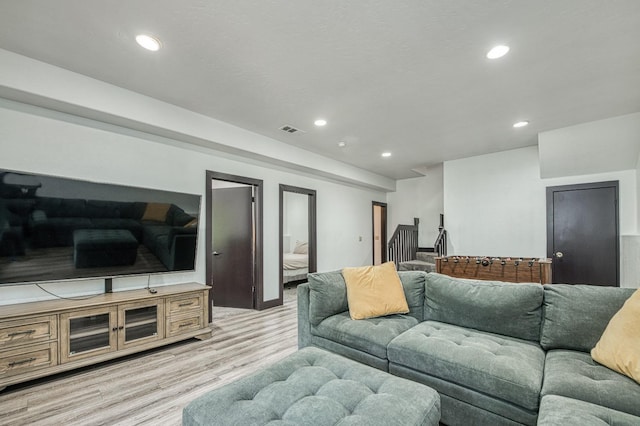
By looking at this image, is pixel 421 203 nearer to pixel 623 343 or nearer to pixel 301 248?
pixel 301 248

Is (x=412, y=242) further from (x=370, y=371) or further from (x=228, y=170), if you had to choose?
(x=370, y=371)

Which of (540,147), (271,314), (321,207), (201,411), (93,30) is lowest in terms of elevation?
(271,314)

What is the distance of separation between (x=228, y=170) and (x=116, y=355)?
2.59m

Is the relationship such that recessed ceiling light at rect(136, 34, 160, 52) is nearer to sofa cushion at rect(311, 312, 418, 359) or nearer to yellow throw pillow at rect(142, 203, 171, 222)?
yellow throw pillow at rect(142, 203, 171, 222)

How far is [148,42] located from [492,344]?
330 cm

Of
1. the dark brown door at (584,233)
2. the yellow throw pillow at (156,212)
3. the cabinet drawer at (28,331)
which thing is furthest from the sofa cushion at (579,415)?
the dark brown door at (584,233)

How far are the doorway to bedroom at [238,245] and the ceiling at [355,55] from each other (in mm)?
1411

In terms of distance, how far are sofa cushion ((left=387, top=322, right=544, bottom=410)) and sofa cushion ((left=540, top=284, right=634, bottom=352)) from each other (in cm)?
15

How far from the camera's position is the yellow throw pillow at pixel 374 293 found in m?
2.57

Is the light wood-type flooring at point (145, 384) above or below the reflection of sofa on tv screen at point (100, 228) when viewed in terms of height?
below

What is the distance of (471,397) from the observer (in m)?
1.72

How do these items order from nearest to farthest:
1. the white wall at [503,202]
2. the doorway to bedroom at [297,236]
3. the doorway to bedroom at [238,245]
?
the white wall at [503,202], the doorway to bedroom at [238,245], the doorway to bedroom at [297,236]

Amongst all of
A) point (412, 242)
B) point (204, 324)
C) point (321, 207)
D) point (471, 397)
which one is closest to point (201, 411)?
point (471, 397)

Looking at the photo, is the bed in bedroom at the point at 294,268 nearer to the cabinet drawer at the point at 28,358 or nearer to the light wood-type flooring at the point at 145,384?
the light wood-type flooring at the point at 145,384
